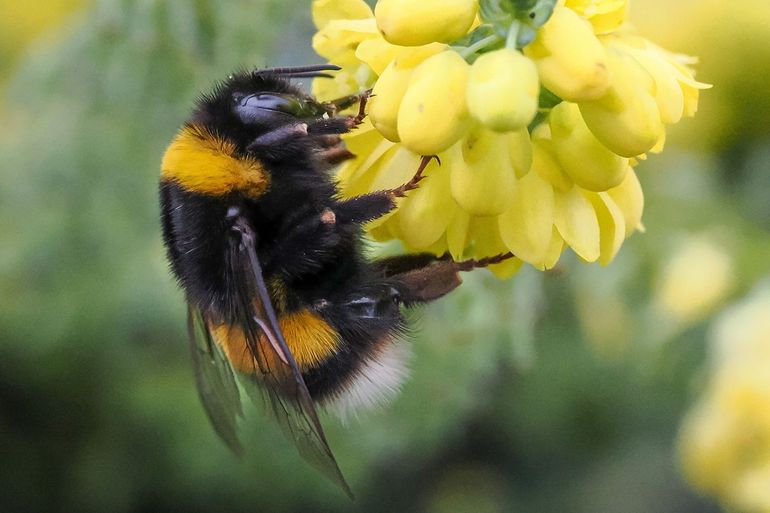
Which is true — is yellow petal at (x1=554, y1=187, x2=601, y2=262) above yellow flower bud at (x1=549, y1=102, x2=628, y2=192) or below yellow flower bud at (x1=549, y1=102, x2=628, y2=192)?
below

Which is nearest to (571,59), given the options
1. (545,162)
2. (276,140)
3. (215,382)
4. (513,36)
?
(513,36)

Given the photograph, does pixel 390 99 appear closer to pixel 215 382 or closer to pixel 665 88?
pixel 665 88

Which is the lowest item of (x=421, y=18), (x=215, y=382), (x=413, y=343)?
(x=413, y=343)

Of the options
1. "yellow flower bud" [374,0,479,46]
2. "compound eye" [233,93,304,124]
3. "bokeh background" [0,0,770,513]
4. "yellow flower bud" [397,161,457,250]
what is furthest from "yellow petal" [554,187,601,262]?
"bokeh background" [0,0,770,513]

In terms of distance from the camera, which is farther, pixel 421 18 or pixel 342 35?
pixel 342 35

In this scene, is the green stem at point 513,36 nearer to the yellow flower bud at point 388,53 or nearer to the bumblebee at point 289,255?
the yellow flower bud at point 388,53

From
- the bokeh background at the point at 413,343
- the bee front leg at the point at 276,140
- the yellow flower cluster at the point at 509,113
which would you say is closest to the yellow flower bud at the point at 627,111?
the yellow flower cluster at the point at 509,113

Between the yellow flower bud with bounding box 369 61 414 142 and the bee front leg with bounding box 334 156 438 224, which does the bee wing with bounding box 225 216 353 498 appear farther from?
the yellow flower bud with bounding box 369 61 414 142
